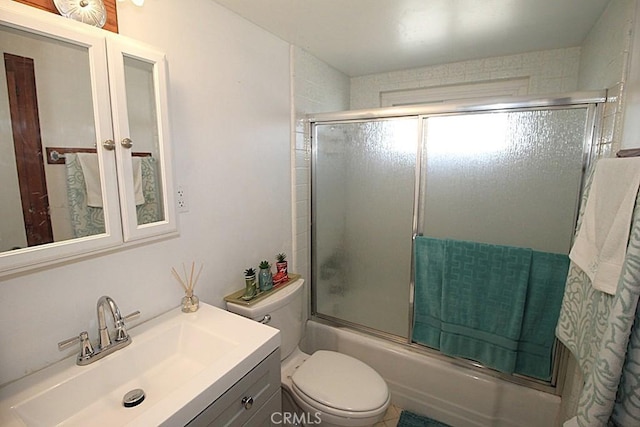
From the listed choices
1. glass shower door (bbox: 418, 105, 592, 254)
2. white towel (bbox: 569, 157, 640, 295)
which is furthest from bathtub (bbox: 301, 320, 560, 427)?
white towel (bbox: 569, 157, 640, 295)

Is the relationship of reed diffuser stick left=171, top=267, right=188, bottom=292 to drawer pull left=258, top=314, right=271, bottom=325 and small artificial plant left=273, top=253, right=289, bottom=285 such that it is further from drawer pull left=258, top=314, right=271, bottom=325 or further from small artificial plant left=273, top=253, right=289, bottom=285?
small artificial plant left=273, top=253, right=289, bottom=285

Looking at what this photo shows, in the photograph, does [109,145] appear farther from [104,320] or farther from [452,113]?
[452,113]

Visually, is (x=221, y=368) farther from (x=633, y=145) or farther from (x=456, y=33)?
(x=456, y=33)

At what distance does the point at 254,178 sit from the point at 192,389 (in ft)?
3.53

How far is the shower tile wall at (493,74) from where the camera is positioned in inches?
76.2

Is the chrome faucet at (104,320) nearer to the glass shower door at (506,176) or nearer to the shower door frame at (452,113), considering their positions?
the shower door frame at (452,113)

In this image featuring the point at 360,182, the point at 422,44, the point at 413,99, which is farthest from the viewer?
the point at 413,99

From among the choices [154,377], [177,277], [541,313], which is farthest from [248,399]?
[541,313]

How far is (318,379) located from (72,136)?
1384 mm

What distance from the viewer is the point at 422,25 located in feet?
5.23

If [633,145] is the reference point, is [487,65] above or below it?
above

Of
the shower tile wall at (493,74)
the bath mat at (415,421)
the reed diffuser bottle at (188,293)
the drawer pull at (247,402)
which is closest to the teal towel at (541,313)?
the bath mat at (415,421)

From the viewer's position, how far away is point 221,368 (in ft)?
3.05

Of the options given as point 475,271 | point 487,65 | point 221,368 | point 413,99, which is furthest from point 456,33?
point 221,368
